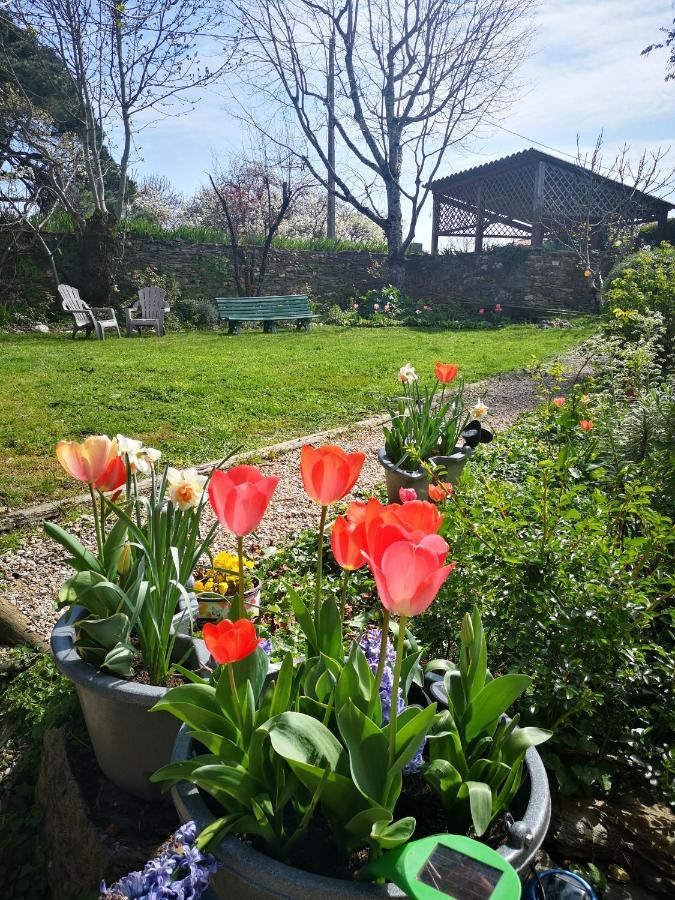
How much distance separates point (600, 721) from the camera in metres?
1.45

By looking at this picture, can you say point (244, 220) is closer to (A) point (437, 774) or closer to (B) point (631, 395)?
(B) point (631, 395)

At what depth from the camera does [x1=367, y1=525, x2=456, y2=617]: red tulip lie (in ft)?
2.42

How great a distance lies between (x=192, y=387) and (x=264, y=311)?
6.19 m

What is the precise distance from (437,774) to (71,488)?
2.87m

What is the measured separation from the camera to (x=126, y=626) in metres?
1.44

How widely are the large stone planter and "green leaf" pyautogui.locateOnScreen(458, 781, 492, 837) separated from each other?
1.8 inches

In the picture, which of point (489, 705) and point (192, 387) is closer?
point (489, 705)

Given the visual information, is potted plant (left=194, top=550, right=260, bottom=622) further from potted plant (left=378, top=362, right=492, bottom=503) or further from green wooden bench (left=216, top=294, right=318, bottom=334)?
green wooden bench (left=216, top=294, right=318, bottom=334)

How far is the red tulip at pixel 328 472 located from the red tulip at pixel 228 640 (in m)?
0.26

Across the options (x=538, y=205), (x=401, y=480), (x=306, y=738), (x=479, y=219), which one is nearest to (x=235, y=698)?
(x=306, y=738)

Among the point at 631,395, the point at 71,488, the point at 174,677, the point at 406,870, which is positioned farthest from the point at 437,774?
the point at 631,395

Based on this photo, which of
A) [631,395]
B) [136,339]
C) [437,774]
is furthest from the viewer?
[136,339]

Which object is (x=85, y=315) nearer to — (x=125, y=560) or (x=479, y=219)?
(x=125, y=560)

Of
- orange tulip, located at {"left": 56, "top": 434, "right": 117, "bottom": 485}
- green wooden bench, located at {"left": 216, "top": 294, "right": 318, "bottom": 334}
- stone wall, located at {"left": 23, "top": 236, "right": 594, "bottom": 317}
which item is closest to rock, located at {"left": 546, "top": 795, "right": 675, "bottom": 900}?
orange tulip, located at {"left": 56, "top": 434, "right": 117, "bottom": 485}
